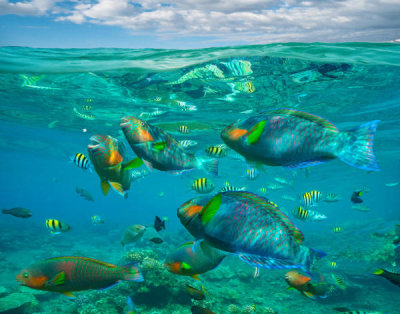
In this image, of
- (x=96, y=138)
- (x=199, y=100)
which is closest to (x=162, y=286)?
(x=96, y=138)

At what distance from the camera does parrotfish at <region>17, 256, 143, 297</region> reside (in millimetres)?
2344

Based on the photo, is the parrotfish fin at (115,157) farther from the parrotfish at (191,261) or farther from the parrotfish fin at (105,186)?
the parrotfish at (191,261)

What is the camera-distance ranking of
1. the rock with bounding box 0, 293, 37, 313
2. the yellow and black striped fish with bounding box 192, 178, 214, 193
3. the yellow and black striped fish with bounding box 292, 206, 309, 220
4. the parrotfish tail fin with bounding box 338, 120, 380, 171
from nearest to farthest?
the parrotfish tail fin with bounding box 338, 120, 380, 171 → the yellow and black striped fish with bounding box 192, 178, 214, 193 → the yellow and black striped fish with bounding box 292, 206, 309, 220 → the rock with bounding box 0, 293, 37, 313

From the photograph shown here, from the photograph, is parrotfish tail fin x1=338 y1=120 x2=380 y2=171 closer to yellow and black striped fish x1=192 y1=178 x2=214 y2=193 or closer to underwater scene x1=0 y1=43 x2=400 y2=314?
underwater scene x1=0 y1=43 x2=400 y2=314

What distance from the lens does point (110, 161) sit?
198 centimetres

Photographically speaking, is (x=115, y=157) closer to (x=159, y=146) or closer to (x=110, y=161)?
(x=110, y=161)

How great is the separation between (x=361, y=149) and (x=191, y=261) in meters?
1.82

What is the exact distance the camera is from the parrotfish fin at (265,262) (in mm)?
1542

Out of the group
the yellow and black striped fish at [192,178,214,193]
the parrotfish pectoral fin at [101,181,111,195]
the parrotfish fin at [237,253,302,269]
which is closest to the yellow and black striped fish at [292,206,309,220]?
the yellow and black striped fish at [192,178,214,193]

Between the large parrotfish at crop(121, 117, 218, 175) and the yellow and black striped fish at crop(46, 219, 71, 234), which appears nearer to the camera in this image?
the large parrotfish at crop(121, 117, 218, 175)

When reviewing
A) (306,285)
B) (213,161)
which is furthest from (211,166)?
(306,285)

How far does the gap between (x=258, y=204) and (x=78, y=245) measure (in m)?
30.1

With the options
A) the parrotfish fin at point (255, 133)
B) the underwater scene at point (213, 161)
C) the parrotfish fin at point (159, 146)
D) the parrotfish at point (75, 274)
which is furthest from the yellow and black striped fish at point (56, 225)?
the parrotfish fin at point (255, 133)

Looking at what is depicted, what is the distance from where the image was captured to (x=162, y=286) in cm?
870
